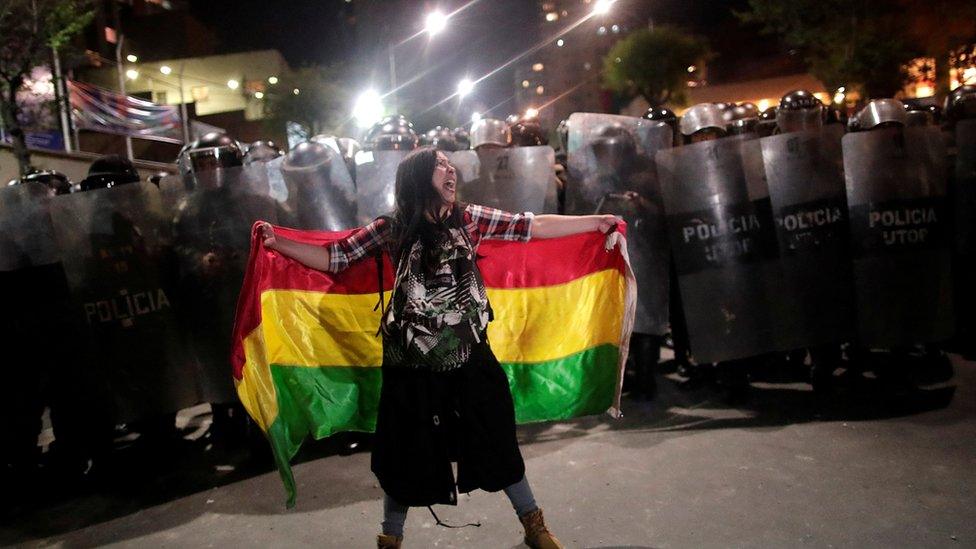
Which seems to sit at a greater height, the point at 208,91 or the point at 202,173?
the point at 208,91

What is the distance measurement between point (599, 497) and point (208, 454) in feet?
10.3

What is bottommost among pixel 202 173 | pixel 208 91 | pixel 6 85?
pixel 202 173

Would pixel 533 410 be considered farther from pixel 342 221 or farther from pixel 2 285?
pixel 2 285

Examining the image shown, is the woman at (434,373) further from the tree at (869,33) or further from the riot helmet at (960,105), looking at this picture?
the tree at (869,33)

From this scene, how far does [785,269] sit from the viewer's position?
5242 millimetres

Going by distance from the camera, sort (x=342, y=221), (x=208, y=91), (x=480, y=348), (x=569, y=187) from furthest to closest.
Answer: (x=208, y=91)
(x=569, y=187)
(x=342, y=221)
(x=480, y=348)

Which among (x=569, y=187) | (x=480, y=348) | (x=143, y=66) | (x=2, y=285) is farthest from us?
(x=143, y=66)

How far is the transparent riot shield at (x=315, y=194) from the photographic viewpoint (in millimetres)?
4961

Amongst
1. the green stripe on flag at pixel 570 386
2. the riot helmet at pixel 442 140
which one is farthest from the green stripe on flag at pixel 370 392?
the riot helmet at pixel 442 140

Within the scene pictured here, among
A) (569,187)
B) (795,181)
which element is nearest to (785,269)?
(795,181)

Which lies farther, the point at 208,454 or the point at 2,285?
the point at 208,454

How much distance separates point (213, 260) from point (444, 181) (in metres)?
2.48

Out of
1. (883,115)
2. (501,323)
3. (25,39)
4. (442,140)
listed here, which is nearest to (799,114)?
(883,115)

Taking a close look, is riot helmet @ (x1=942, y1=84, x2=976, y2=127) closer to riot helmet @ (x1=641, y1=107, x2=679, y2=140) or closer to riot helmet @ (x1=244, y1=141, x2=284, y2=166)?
riot helmet @ (x1=641, y1=107, x2=679, y2=140)
